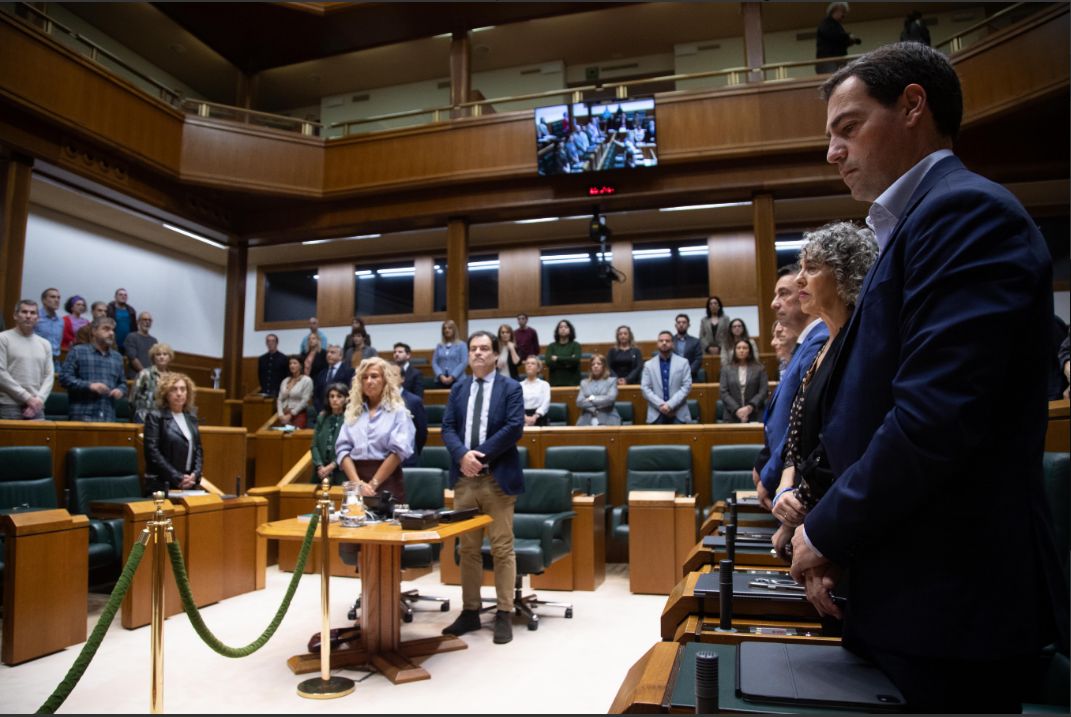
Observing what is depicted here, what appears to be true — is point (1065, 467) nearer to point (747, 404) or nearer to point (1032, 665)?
point (1032, 665)

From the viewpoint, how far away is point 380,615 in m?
3.12

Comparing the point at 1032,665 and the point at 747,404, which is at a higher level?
the point at 747,404

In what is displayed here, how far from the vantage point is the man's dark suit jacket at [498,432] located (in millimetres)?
3529

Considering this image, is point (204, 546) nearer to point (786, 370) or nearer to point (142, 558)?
point (142, 558)

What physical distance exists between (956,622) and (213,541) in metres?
4.29

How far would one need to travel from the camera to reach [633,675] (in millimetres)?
1218

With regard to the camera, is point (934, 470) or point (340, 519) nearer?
point (934, 470)

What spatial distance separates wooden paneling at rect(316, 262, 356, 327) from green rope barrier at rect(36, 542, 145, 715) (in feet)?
32.9

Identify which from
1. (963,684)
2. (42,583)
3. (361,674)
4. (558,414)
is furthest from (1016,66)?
(42,583)

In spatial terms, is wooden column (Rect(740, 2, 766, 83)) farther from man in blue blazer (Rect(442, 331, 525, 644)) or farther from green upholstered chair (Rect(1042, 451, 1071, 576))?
green upholstered chair (Rect(1042, 451, 1071, 576))

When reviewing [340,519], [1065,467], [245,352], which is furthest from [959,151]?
[245,352]

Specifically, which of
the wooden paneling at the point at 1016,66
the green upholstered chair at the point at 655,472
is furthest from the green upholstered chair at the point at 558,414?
the wooden paneling at the point at 1016,66

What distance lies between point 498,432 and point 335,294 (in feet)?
29.4

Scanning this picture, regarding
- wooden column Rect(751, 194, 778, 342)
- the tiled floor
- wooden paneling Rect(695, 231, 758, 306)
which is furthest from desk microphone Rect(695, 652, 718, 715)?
wooden paneling Rect(695, 231, 758, 306)
